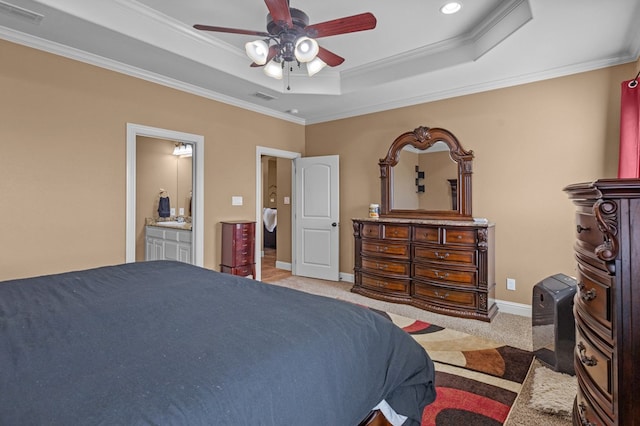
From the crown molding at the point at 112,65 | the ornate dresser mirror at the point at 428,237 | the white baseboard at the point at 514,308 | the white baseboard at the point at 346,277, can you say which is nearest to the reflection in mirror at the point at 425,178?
the ornate dresser mirror at the point at 428,237

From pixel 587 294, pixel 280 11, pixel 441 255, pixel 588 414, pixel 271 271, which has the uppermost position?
pixel 280 11

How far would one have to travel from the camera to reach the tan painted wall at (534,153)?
3283 millimetres

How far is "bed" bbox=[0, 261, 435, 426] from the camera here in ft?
2.48

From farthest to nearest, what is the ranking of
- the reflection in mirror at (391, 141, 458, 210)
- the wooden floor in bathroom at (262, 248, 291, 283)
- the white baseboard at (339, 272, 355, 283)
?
the wooden floor in bathroom at (262, 248, 291, 283)
the white baseboard at (339, 272, 355, 283)
the reflection in mirror at (391, 141, 458, 210)

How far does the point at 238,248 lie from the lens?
428cm

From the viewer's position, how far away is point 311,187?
5434 millimetres

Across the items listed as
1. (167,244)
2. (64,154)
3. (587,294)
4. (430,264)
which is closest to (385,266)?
(430,264)

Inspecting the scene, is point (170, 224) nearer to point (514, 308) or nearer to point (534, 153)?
point (514, 308)

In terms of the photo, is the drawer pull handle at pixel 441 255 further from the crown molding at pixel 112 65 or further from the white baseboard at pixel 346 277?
the crown molding at pixel 112 65

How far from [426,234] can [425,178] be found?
87 centimetres

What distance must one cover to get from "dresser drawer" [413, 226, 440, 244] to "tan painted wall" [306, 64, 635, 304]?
2.18 ft

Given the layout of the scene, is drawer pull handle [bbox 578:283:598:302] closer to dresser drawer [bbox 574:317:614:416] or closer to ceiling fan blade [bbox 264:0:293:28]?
dresser drawer [bbox 574:317:614:416]

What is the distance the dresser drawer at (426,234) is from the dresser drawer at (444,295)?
1.69 feet

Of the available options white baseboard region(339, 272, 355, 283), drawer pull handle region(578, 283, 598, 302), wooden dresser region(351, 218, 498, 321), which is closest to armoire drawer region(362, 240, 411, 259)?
wooden dresser region(351, 218, 498, 321)
